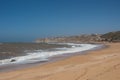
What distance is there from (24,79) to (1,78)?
167 cm

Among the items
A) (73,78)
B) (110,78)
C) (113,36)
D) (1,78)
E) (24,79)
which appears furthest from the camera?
(113,36)

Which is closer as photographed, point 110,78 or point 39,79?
point 110,78

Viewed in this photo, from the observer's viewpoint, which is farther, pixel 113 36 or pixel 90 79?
pixel 113 36

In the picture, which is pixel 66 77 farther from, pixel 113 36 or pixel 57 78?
pixel 113 36

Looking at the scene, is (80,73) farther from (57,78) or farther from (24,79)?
(24,79)

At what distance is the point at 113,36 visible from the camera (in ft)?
320

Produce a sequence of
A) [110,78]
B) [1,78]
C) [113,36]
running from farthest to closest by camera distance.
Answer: [113,36]
[1,78]
[110,78]

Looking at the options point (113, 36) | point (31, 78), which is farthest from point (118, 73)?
point (113, 36)

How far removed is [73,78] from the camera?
972cm

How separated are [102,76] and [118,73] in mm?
838

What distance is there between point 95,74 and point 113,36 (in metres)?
90.3

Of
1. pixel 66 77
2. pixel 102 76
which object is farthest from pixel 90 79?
pixel 66 77

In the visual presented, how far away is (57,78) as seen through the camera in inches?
393

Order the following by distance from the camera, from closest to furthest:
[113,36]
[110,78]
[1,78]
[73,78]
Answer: [110,78] → [73,78] → [1,78] → [113,36]
